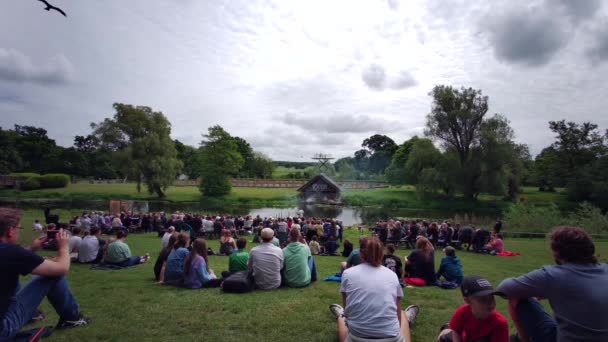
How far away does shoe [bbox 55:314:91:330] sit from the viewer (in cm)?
455

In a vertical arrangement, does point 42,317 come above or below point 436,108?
below

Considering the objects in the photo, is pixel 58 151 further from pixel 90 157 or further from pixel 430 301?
pixel 430 301

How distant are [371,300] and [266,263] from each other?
3.39 metres

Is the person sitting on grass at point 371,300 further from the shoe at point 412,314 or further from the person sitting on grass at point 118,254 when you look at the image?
the person sitting on grass at point 118,254

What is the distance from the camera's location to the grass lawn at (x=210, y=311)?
175 inches

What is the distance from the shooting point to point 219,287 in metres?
6.61

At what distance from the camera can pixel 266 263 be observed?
6324 mm

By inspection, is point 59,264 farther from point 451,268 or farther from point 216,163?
point 216,163

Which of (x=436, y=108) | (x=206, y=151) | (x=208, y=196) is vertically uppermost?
(x=436, y=108)

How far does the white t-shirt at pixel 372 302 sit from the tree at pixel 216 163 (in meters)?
50.7

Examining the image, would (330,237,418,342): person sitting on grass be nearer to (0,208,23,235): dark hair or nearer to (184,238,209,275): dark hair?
(0,208,23,235): dark hair

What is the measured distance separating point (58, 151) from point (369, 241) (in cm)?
8650

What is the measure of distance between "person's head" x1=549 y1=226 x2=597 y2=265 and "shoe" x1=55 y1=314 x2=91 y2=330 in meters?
5.51

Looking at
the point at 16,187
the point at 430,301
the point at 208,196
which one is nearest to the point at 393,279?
the point at 430,301
